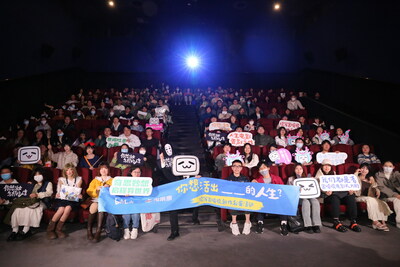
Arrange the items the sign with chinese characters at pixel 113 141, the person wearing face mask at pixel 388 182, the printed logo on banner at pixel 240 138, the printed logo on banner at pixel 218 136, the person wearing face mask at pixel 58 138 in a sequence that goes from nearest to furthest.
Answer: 1. the person wearing face mask at pixel 388 182
2. the sign with chinese characters at pixel 113 141
3. the printed logo on banner at pixel 240 138
4. the printed logo on banner at pixel 218 136
5. the person wearing face mask at pixel 58 138

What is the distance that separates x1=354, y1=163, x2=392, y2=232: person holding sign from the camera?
19.8 feet

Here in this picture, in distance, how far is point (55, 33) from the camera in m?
14.8

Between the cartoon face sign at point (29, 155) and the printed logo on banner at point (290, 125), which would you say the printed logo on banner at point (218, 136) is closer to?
the printed logo on banner at point (290, 125)

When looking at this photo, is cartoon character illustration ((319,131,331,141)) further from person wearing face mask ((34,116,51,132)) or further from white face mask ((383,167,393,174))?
person wearing face mask ((34,116,51,132))

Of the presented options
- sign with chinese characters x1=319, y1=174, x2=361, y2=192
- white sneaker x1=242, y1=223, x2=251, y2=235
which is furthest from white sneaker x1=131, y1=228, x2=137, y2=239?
sign with chinese characters x1=319, y1=174, x2=361, y2=192

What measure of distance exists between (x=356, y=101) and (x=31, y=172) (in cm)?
1027

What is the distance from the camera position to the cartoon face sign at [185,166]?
5.69m

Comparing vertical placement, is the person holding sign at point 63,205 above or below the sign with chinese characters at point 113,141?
below

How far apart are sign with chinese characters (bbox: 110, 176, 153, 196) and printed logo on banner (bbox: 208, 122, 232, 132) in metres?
4.48

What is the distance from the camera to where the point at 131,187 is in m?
5.68

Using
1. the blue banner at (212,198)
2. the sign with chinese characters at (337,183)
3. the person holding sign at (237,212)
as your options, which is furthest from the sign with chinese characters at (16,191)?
the sign with chinese characters at (337,183)

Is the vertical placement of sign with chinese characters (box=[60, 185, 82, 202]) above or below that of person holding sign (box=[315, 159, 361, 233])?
above

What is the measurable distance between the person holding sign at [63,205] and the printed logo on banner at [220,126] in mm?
4731

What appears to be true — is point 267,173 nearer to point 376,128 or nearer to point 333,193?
point 333,193
